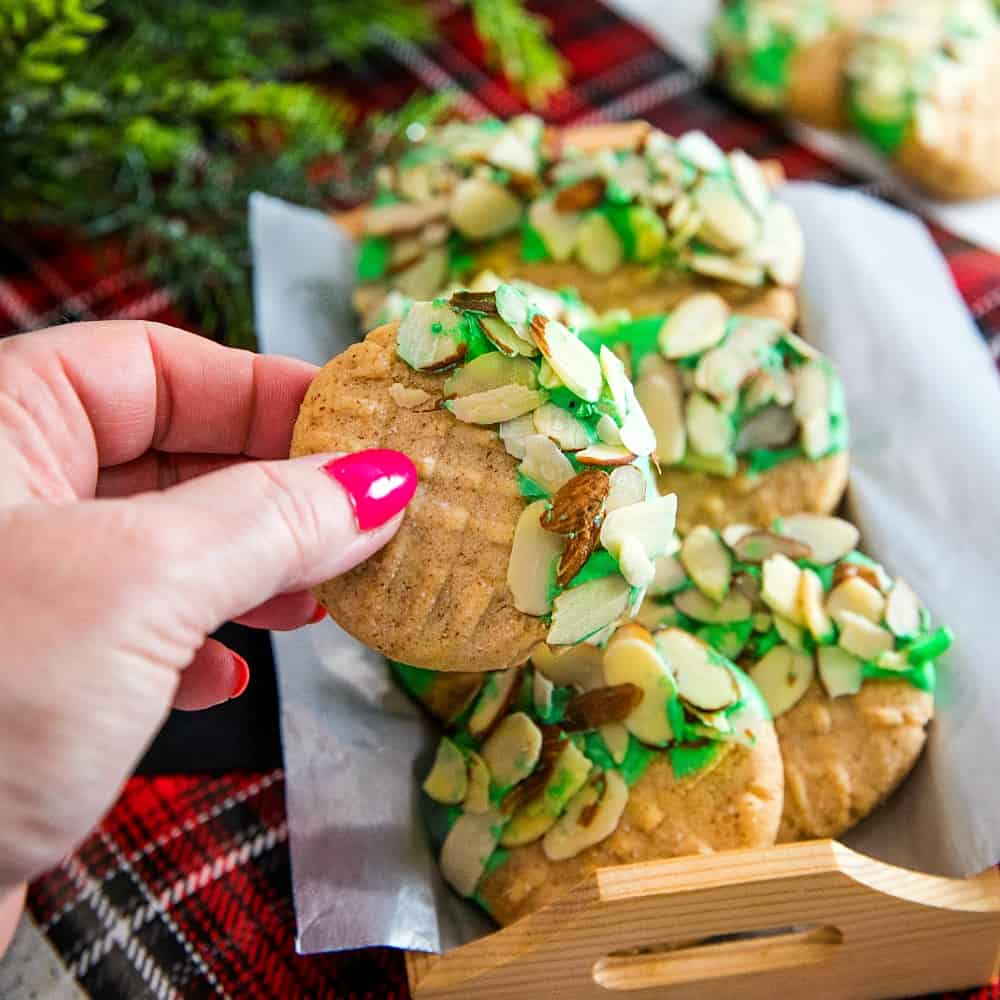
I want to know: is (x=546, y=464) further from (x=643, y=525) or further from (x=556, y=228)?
(x=556, y=228)

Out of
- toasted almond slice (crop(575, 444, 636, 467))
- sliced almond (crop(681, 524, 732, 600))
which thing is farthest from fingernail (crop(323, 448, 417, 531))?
sliced almond (crop(681, 524, 732, 600))

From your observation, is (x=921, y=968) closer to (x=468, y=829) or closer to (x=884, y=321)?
(x=468, y=829)

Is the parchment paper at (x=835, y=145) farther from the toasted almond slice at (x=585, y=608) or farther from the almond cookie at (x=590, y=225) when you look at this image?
the toasted almond slice at (x=585, y=608)

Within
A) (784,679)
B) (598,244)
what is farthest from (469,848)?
(598,244)

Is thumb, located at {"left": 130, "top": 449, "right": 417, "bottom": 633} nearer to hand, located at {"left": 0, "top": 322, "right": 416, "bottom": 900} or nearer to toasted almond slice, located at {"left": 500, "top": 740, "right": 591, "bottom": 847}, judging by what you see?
hand, located at {"left": 0, "top": 322, "right": 416, "bottom": 900}

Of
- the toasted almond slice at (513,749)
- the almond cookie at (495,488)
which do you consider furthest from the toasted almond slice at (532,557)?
the toasted almond slice at (513,749)
